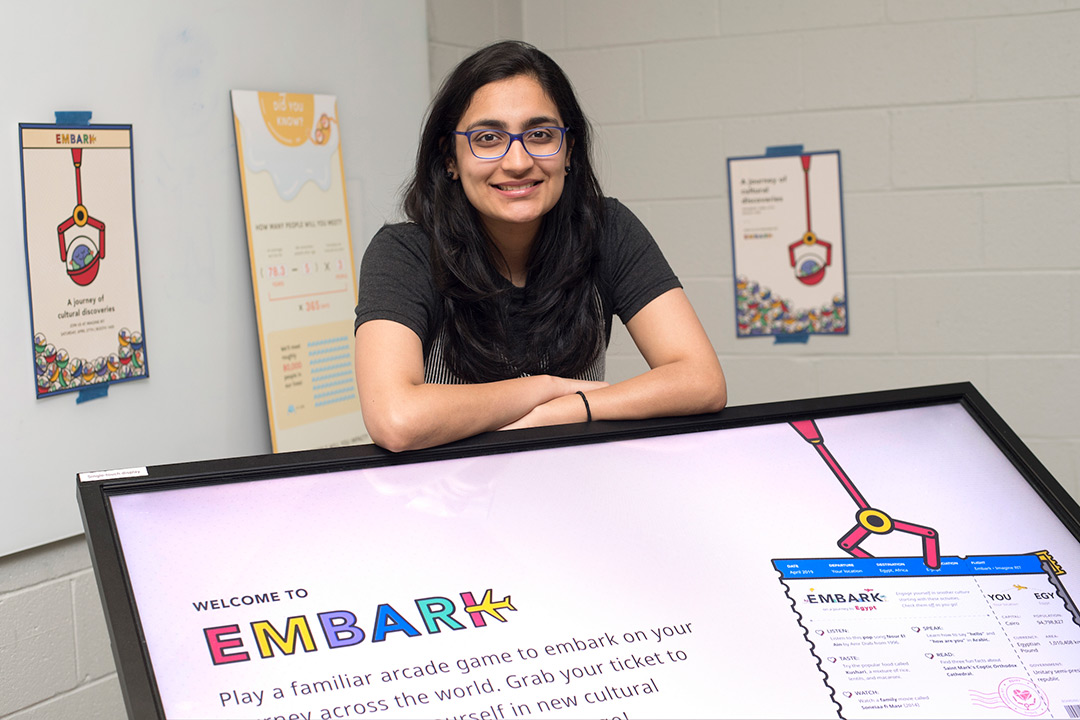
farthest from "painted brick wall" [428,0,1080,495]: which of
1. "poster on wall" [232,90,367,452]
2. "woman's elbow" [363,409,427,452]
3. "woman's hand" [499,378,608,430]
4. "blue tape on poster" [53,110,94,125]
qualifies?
"woman's elbow" [363,409,427,452]

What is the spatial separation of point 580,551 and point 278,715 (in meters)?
0.34

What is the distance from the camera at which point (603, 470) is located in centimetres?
109

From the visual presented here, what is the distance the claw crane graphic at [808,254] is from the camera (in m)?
2.84

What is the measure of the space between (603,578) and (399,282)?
2.17 ft

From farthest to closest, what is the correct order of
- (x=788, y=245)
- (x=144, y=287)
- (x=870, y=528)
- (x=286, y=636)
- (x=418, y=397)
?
(x=788, y=245)
(x=144, y=287)
(x=418, y=397)
(x=870, y=528)
(x=286, y=636)

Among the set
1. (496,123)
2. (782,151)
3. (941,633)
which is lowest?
(941,633)

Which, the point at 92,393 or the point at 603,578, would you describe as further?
the point at 92,393

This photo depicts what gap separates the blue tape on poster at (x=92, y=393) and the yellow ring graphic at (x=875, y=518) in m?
1.32

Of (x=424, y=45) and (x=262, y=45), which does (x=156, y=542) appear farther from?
(x=424, y=45)

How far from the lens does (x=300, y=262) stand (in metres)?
2.12

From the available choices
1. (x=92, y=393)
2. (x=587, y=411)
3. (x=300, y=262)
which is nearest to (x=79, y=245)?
(x=92, y=393)

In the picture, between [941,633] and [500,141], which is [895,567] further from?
[500,141]

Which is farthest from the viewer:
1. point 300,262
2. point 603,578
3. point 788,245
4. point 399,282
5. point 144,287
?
point 788,245

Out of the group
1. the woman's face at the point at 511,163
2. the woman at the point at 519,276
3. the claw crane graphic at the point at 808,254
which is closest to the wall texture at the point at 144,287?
the woman at the point at 519,276
